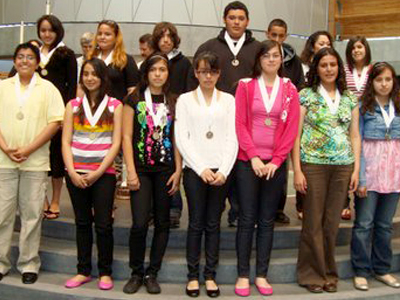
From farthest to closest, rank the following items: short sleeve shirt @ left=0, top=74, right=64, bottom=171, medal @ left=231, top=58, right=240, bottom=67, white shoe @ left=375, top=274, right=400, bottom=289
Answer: medal @ left=231, top=58, right=240, bottom=67 → white shoe @ left=375, top=274, right=400, bottom=289 → short sleeve shirt @ left=0, top=74, right=64, bottom=171

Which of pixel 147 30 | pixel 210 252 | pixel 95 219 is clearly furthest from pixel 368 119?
pixel 147 30

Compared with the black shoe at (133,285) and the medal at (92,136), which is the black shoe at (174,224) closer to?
the black shoe at (133,285)

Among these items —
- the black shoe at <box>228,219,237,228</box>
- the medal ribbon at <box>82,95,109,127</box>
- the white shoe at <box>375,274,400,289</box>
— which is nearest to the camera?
the medal ribbon at <box>82,95,109,127</box>

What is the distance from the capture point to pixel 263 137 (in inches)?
143

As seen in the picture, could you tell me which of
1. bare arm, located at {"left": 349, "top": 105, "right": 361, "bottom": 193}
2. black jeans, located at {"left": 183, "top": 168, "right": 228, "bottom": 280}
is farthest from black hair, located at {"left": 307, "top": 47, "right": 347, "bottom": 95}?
black jeans, located at {"left": 183, "top": 168, "right": 228, "bottom": 280}

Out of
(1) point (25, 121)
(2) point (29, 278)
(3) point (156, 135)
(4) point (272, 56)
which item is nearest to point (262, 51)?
(4) point (272, 56)

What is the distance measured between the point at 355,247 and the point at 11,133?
299 cm

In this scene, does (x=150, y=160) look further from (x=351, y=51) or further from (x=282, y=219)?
(x=351, y=51)

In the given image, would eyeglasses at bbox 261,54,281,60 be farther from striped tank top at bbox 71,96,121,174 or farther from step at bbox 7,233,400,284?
step at bbox 7,233,400,284

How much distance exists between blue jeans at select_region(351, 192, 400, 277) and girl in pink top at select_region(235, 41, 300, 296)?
0.78m

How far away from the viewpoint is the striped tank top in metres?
3.67

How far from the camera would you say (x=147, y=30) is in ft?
48.8

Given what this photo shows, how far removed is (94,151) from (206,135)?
878mm

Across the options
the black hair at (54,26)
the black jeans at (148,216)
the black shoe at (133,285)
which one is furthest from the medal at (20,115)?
the black shoe at (133,285)
